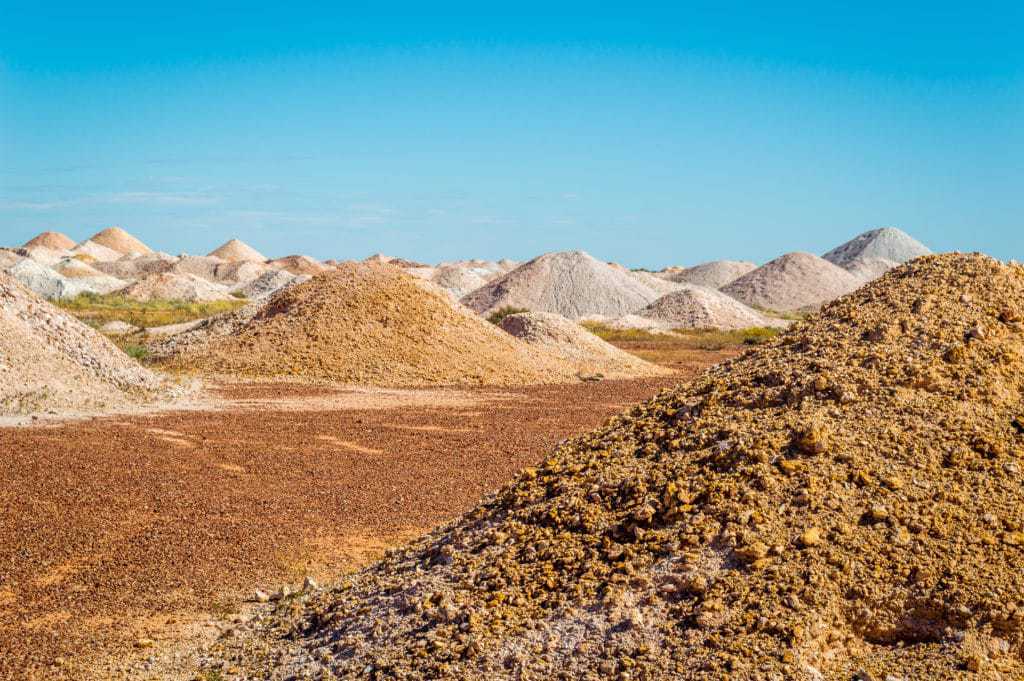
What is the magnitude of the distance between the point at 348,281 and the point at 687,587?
64.7 feet

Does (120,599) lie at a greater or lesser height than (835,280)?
lesser

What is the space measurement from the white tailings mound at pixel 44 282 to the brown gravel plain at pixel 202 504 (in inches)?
1495

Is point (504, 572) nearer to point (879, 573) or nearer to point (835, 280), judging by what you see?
point (879, 573)

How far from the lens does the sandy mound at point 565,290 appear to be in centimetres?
4816

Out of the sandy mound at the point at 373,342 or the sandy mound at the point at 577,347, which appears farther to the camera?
the sandy mound at the point at 577,347

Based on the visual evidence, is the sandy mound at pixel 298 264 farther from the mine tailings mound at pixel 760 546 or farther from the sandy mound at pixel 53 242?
the mine tailings mound at pixel 760 546

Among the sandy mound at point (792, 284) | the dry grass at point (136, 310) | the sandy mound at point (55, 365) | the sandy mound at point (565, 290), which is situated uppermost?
the sandy mound at point (792, 284)

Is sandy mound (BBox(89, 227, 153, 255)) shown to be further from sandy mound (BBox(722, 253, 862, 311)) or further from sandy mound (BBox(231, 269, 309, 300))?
sandy mound (BBox(722, 253, 862, 311))

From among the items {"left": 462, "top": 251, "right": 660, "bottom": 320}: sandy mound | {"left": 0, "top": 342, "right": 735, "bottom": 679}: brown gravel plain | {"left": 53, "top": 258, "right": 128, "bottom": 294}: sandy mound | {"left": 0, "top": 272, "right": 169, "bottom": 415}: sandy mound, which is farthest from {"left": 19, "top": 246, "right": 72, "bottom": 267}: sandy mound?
{"left": 0, "top": 342, "right": 735, "bottom": 679}: brown gravel plain

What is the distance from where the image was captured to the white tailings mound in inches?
1901

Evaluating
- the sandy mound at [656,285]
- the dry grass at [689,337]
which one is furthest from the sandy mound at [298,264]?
the dry grass at [689,337]

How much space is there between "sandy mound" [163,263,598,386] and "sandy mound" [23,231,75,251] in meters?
83.4

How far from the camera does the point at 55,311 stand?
1633 centimetres

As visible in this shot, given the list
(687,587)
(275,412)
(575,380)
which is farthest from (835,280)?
(687,587)
